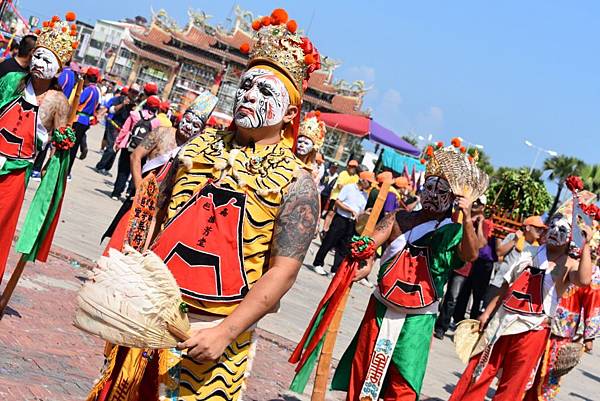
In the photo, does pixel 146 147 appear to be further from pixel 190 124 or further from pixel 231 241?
pixel 231 241

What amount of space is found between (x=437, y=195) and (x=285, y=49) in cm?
282

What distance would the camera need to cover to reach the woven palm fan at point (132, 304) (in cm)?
331

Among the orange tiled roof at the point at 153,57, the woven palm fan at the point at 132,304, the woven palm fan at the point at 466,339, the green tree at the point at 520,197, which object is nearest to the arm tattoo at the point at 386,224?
the woven palm fan at the point at 466,339

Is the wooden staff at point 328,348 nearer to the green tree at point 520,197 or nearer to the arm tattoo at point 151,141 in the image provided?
the arm tattoo at point 151,141

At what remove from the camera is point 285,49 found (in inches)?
159

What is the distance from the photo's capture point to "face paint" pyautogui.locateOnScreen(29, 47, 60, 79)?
679cm

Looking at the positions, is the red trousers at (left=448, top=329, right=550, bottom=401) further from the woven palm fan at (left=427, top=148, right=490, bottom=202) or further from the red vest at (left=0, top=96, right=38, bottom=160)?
the red vest at (left=0, top=96, right=38, bottom=160)

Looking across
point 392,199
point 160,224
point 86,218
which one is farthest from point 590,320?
point 392,199

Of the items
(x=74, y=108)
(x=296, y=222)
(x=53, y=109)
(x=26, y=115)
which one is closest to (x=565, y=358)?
(x=74, y=108)

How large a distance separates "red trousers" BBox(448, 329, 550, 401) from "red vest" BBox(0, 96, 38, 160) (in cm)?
391

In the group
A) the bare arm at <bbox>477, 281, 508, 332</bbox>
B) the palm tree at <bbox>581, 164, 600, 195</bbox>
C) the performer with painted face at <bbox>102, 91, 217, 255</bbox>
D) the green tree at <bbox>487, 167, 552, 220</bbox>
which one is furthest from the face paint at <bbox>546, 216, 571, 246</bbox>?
the palm tree at <bbox>581, 164, 600, 195</bbox>

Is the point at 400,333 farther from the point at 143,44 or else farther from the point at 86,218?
the point at 143,44

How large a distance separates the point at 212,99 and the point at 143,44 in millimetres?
59054

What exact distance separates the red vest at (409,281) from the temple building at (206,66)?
4503 centimetres
